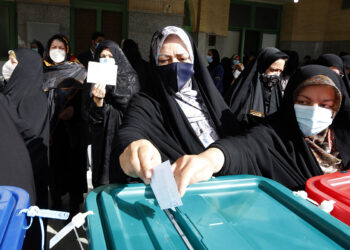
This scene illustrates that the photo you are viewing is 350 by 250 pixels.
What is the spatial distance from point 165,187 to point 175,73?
2.93 feet

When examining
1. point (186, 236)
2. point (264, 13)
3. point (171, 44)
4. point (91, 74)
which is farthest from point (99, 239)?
point (264, 13)

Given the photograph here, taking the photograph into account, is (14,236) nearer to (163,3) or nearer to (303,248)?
(303,248)

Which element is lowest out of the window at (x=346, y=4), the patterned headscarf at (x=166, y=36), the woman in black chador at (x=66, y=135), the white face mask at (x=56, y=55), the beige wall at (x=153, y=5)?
the woman in black chador at (x=66, y=135)

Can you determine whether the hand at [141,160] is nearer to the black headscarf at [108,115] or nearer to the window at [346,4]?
the black headscarf at [108,115]

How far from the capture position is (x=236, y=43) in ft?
39.2

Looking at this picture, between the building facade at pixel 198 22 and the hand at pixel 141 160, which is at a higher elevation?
the building facade at pixel 198 22

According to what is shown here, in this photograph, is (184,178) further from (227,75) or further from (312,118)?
(227,75)

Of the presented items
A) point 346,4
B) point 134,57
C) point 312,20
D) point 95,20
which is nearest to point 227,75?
point 134,57

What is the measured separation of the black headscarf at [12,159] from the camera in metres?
1.45

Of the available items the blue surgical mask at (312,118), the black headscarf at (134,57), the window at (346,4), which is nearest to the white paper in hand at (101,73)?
the black headscarf at (134,57)

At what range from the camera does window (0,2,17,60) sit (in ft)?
25.2

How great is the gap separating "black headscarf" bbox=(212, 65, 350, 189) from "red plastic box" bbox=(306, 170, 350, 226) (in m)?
0.27

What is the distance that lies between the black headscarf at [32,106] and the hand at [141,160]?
1365mm

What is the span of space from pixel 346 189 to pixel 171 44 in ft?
3.54
